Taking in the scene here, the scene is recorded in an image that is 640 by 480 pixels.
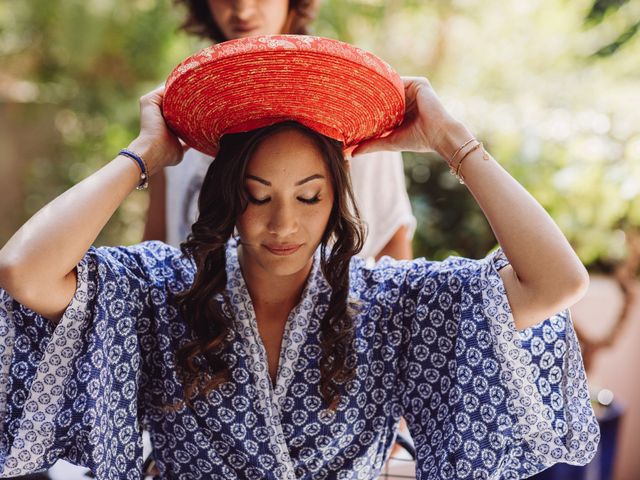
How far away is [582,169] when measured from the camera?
313 centimetres

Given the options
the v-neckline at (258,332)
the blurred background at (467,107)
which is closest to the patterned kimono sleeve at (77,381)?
the v-neckline at (258,332)

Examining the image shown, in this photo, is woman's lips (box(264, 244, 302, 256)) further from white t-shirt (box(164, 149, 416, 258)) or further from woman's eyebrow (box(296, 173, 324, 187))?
white t-shirt (box(164, 149, 416, 258))

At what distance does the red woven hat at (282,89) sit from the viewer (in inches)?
51.4

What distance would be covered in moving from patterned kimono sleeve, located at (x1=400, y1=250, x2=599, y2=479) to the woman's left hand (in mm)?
297

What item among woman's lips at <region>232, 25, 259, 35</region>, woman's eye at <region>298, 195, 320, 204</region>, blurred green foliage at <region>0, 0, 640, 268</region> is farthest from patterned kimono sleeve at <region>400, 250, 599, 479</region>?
blurred green foliage at <region>0, 0, 640, 268</region>

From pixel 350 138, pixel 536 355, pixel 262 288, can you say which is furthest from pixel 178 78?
pixel 536 355

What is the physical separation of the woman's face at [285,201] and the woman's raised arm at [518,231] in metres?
0.28

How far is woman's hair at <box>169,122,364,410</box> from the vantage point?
1516 millimetres

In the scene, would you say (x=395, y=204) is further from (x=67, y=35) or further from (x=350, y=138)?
(x=67, y=35)

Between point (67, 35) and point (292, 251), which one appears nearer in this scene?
point (292, 251)

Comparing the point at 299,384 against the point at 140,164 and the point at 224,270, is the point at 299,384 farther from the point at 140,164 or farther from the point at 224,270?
the point at 140,164

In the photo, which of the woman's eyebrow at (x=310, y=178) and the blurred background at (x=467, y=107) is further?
the blurred background at (x=467, y=107)

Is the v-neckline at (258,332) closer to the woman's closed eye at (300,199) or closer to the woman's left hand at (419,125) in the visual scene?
the woman's closed eye at (300,199)

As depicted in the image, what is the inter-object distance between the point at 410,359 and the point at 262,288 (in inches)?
15.3
